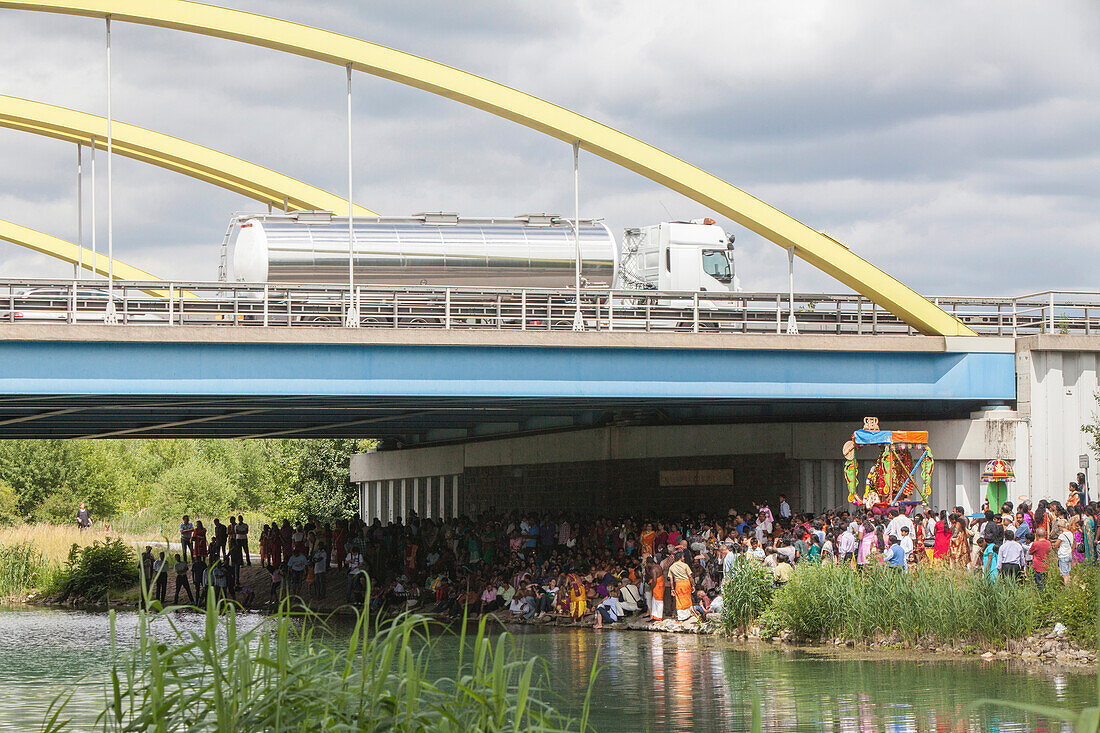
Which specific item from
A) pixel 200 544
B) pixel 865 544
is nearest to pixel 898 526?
pixel 865 544

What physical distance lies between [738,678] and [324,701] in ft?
34.9

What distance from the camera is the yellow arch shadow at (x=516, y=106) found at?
23984mm

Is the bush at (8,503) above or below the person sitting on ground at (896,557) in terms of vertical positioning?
below

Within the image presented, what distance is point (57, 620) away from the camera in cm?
3078

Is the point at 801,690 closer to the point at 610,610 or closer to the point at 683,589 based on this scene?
the point at 683,589

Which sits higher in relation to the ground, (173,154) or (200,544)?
(173,154)

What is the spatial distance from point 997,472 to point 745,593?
609cm

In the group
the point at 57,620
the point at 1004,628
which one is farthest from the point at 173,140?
the point at 1004,628

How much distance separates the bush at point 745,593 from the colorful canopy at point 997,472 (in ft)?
18.6

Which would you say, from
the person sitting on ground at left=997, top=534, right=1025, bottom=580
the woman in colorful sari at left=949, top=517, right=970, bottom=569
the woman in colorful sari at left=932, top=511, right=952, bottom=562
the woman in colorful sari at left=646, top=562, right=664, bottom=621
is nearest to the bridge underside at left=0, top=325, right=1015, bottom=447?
the woman in colorful sari at left=646, top=562, right=664, bottom=621

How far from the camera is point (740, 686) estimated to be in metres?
16.8

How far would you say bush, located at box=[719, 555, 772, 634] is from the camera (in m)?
22.5

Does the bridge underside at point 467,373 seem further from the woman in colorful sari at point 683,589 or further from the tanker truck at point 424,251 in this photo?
the woman in colorful sari at point 683,589

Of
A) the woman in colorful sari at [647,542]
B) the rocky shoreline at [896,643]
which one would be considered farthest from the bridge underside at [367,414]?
the rocky shoreline at [896,643]
